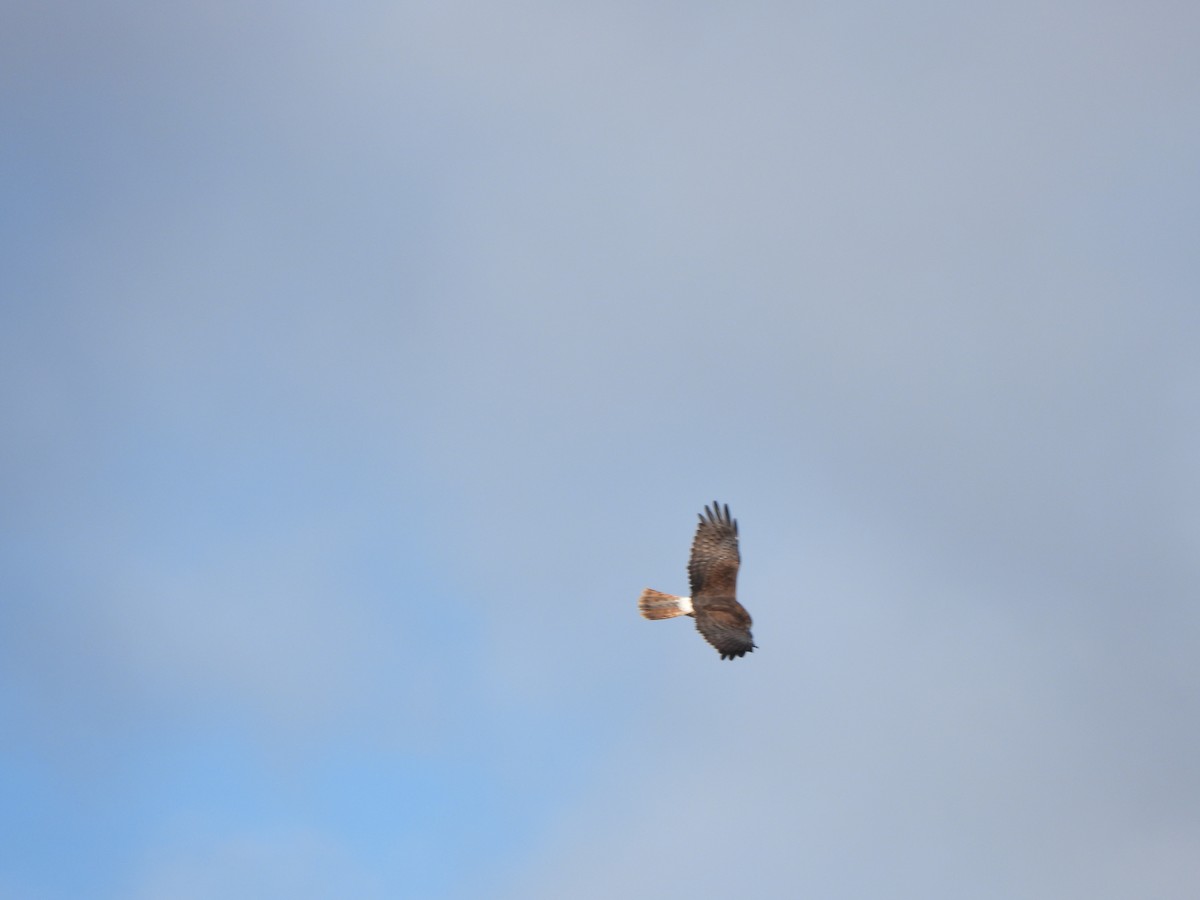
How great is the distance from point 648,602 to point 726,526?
3.53 m

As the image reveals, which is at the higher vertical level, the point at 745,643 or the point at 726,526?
the point at 726,526

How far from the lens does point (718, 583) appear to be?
47.6 metres

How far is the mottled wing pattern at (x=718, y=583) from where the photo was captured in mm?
45375

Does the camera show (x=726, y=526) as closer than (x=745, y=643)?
No

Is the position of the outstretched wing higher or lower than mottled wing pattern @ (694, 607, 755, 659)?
higher

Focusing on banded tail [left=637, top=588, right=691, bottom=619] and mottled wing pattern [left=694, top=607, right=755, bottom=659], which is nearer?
mottled wing pattern [left=694, top=607, right=755, bottom=659]

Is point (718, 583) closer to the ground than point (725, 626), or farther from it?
farther from it

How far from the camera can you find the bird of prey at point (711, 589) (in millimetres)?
46188

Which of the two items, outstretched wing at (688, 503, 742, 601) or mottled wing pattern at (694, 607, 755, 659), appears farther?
outstretched wing at (688, 503, 742, 601)

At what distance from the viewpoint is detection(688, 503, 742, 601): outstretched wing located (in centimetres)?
4756

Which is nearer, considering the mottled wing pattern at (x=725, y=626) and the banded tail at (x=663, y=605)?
the mottled wing pattern at (x=725, y=626)

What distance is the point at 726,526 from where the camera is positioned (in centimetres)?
4878

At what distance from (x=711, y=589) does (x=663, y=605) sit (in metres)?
1.58

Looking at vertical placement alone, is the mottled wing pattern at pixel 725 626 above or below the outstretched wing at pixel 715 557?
below
